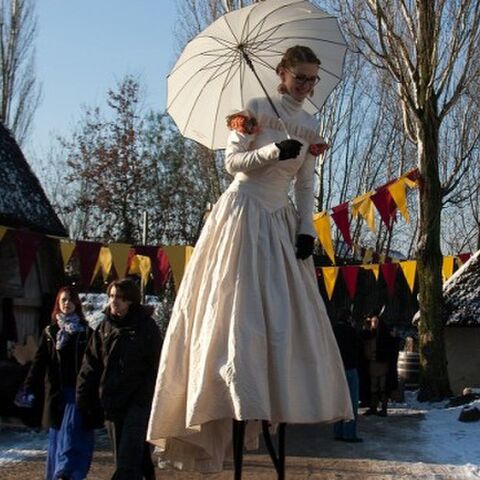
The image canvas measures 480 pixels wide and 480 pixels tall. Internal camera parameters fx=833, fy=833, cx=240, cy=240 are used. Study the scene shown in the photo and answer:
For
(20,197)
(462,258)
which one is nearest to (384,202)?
(20,197)

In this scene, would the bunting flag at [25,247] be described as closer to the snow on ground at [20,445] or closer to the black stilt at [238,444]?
the snow on ground at [20,445]

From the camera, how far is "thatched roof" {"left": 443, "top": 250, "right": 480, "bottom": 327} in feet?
58.1

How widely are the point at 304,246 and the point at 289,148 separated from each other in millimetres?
505

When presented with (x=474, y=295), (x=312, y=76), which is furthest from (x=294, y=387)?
(x=474, y=295)

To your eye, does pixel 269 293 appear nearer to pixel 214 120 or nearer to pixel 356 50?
pixel 214 120

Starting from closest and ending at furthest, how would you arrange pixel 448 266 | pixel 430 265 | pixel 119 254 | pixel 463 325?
pixel 119 254 < pixel 430 265 < pixel 463 325 < pixel 448 266

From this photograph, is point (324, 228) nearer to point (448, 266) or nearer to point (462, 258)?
point (448, 266)

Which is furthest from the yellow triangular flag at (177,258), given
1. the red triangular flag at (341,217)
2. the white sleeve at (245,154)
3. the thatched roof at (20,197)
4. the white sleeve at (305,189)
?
the white sleeve at (245,154)

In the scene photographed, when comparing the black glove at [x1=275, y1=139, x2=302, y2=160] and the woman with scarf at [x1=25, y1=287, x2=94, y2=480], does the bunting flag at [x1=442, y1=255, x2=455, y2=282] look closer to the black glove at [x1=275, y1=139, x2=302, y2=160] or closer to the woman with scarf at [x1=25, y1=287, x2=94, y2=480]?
the woman with scarf at [x1=25, y1=287, x2=94, y2=480]

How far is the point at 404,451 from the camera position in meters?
9.05

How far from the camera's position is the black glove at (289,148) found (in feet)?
11.8

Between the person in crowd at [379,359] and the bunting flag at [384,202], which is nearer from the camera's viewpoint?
the person in crowd at [379,359]

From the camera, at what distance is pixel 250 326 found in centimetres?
350

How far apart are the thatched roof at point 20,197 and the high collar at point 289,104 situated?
9572mm
